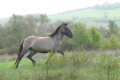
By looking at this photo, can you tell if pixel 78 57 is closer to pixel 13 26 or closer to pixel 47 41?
pixel 47 41

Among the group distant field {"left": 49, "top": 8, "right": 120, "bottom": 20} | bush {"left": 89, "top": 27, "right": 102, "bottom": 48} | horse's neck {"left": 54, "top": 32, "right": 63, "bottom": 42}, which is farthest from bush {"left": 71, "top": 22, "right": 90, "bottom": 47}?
distant field {"left": 49, "top": 8, "right": 120, "bottom": 20}

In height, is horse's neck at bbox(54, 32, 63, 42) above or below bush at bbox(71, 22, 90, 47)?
above

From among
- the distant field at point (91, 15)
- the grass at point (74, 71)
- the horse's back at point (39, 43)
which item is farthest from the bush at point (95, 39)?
the distant field at point (91, 15)

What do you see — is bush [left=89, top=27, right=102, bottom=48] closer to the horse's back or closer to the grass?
the horse's back

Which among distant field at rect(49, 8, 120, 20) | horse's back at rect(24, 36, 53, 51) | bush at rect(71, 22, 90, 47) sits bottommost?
distant field at rect(49, 8, 120, 20)

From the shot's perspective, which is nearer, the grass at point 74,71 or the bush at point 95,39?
the grass at point 74,71

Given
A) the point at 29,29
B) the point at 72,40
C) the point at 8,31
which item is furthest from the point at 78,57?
the point at 8,31

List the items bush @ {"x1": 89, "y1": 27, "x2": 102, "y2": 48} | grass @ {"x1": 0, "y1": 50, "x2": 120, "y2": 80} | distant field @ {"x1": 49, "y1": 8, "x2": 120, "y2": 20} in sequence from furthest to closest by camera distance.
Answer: distant field @ {"x1": 49, "y1": 8, "x2": 120, "y2": 20}, bush @ {"x1": 89, "y1": 27, "x2": 102, "y2": 48}, grass @ {"x1": 0, "y1": 50, "x2": 120, "y2": 80}

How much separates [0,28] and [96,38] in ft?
85.5

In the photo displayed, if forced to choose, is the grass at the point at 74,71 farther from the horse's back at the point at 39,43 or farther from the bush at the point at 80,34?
the bush at the point at 80,34

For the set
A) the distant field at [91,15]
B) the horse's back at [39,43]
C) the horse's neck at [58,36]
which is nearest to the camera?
the horse's back at [39,43]

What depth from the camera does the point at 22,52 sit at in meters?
10.0

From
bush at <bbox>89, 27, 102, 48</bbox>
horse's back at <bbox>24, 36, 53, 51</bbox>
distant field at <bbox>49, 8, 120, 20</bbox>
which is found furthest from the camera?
distant field at <bbox>49, 8, 120, 20</bbox>

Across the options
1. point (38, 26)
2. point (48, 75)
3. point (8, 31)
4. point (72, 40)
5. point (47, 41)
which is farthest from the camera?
point (38, 26)
